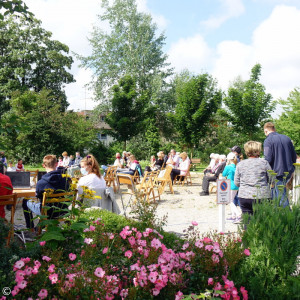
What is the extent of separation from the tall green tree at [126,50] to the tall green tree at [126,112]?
23.0 feet

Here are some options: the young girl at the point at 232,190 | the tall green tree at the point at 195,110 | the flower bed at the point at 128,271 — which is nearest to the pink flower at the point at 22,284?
the flower bed at the point at 128,271

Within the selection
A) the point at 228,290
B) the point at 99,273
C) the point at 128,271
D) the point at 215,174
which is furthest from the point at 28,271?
the point at 215,174

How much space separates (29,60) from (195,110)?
23.2 meters

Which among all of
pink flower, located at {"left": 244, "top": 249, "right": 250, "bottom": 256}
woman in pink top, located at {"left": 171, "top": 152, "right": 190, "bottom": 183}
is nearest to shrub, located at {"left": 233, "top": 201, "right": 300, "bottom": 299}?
pink flower, located at {"left": 244, "top": 249, "right": 250, "bottom": 256}

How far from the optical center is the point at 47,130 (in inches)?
1219

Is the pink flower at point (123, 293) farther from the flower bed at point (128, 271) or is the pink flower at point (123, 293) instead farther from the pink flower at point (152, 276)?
the pink flower at point (152, 276)

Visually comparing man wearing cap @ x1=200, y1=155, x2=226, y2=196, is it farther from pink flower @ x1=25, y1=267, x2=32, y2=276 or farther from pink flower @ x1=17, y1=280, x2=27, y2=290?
pink flower @ x1=17, y1=280, x2=27, y2=290

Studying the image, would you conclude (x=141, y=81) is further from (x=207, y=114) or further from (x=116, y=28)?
(x=207, y=114)

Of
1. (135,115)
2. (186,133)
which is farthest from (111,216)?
(135,115)

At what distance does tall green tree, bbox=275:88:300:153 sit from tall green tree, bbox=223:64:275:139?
115 centimetres

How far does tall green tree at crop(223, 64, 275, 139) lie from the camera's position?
28.0 meters

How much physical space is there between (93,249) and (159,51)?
37838mm

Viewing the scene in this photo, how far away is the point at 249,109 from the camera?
2802cm

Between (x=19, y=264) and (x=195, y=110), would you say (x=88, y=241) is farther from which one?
(x=195, y=110)
